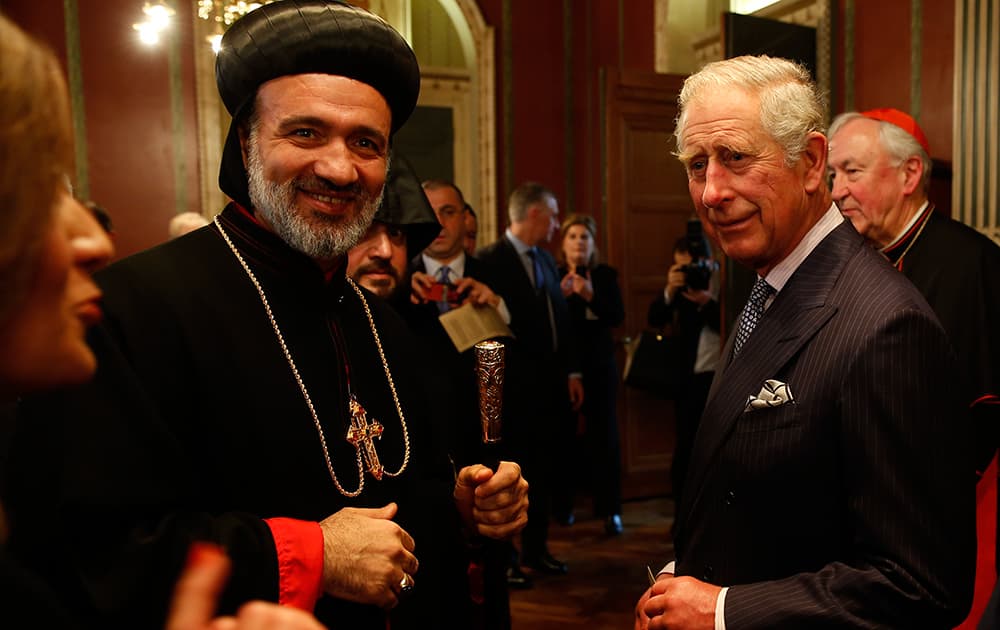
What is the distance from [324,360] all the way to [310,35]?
2.07 ft

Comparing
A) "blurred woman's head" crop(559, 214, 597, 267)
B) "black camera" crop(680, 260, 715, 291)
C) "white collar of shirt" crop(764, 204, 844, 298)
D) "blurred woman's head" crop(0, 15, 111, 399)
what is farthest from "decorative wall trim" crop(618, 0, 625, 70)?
"blurred woman's head" crop(0, 15, 111, 399)

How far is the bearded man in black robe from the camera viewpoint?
46.8 inches

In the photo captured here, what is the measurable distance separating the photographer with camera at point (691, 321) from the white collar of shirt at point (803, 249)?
11.2ft

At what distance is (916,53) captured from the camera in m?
4.70

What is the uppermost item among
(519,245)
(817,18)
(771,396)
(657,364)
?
(817,18)

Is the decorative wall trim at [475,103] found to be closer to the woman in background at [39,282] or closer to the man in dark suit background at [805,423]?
the man in dark suit background at [805,423]

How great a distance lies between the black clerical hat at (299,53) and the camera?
5.17 feet

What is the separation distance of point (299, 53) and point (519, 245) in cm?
342

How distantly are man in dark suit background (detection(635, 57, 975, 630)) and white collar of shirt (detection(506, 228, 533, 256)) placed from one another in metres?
3.25

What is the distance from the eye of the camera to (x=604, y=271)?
17.7 ft

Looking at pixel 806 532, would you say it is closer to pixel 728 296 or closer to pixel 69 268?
pixel 69 268

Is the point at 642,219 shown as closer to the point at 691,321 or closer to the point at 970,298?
the point at 691,321

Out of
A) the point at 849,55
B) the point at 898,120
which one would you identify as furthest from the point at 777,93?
the point at 849,55

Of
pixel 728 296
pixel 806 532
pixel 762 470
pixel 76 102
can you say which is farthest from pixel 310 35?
pixel 76 102
